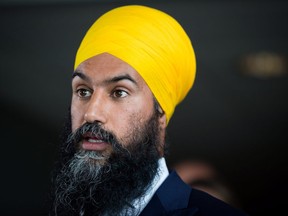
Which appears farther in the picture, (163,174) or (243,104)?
(243,104)

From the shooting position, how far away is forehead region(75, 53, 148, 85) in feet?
9.25

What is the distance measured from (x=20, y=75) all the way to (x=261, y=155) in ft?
6.86

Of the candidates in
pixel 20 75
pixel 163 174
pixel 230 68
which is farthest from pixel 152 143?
pixel 20 75

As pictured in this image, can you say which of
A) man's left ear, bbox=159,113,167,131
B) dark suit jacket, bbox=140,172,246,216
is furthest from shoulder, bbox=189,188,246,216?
man's left ear, bbox=159,113,167,131

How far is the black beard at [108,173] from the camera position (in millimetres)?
2775

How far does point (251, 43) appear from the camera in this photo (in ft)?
16.4

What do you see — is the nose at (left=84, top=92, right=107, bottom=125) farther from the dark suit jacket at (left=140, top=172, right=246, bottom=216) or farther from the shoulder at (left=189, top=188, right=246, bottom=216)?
the shoulder at (left=189, top=188, right=246, bottom=216)

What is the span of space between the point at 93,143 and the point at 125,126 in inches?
6.0

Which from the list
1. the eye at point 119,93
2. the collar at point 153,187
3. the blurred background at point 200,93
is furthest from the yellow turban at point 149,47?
the blurred background at point 200,93

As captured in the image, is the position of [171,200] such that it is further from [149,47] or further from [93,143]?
[149,47]

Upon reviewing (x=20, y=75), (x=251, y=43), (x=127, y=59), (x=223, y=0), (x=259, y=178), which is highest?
(x=127, y=59)

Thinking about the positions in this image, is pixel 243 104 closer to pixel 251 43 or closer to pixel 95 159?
pixel 251 43

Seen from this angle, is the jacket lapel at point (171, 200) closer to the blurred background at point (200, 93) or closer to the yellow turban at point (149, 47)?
the yellow turban at point (149, 47)

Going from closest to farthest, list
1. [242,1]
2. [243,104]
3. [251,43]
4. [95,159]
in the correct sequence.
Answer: [95,159], [242,1], [251,43], [243,104]
